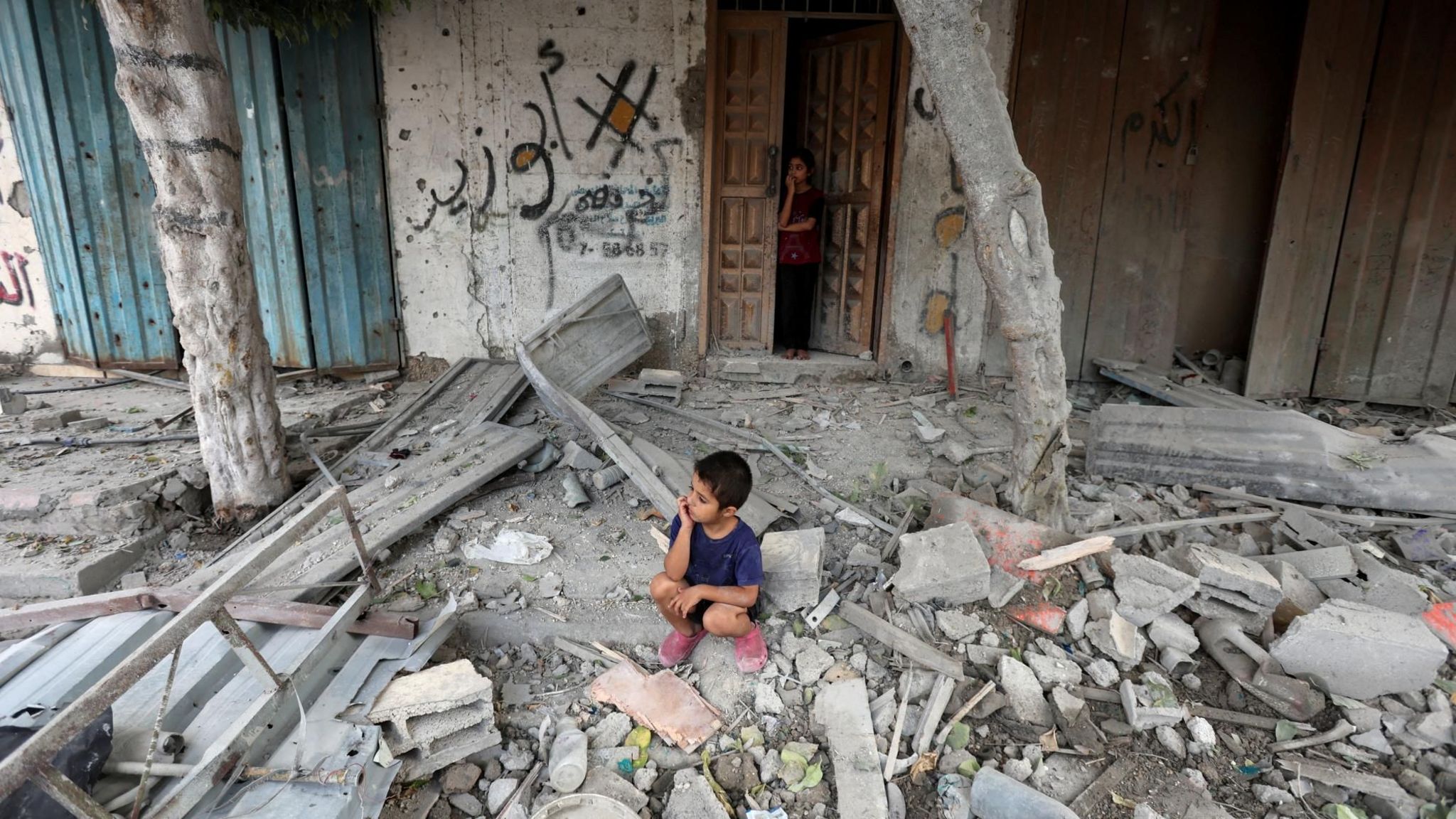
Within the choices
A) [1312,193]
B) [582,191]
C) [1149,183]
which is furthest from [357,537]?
[1312,193]

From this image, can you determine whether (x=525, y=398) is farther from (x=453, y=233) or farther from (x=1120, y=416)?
(x=1120, y=416)

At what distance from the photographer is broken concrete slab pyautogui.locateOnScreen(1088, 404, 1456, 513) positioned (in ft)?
13.0

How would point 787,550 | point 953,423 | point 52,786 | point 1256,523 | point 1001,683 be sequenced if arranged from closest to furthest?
point 52,786 < point 1001,683 < point 787,550 < point 1256,523 < point 953,423

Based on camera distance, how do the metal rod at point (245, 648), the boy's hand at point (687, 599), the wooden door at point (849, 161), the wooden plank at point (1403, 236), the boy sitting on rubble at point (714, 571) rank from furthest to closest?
the wooden door at point (849, 161) → the wooden plank at point (1403, 236) → the boy's hand at point (687, 599) → the boy sitting on rubble at point (714, 571) → the metal rod at point (245, 648)

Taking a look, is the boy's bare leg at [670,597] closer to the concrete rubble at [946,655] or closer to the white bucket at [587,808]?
the concrete rubble at [946,655]

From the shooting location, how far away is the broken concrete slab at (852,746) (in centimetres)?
235

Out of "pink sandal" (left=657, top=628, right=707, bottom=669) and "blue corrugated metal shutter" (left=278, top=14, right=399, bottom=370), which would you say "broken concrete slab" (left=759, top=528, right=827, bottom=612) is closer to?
"pink sandal" (left=657, top=628, right=707, bottom=669)

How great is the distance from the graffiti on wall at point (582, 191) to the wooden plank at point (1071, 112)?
2860mm

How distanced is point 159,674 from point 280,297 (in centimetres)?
441

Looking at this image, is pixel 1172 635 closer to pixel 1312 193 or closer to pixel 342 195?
pixel 1312 193

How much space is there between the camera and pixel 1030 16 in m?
5.72

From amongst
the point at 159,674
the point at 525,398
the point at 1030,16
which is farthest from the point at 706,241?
the point at 159,674

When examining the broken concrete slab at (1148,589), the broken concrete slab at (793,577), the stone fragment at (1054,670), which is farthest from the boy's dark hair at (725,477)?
the broken concrete slab at (1148,589)

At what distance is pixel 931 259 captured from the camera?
6301 mm
